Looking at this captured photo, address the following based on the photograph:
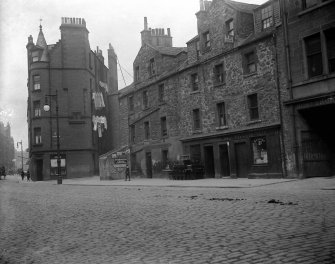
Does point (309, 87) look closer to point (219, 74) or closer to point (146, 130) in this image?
point (219, 74)

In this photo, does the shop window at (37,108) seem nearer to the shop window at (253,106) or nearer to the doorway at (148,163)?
the doorway at (148,163)

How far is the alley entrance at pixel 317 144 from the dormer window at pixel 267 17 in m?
6.43

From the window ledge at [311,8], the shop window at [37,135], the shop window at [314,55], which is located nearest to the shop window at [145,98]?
the shop window at [37,135]

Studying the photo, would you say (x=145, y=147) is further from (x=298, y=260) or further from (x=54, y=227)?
(x=298, y=260)

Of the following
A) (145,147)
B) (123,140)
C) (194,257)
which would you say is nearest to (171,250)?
(194,257)

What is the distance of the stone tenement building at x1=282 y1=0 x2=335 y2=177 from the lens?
789 inches

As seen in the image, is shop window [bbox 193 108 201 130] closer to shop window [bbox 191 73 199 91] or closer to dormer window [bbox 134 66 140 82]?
shop window [bbox 191 73 199 91]

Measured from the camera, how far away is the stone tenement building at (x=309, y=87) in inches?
789

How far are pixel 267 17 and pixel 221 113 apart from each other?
7079 millimetres

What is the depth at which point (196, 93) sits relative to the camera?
30266 millimetres

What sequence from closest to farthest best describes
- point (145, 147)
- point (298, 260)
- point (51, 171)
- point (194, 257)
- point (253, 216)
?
point (298, 260)
point (194, 257)
point (253, 216)
point (145, 147)
point (51, 171)

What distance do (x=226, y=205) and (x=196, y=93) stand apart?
64.5ft

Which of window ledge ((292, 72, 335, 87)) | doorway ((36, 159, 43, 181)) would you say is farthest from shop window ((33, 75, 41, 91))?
window ledge ((292, 72, 335, 87))

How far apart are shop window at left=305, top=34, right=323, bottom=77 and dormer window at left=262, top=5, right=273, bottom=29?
3995mm
